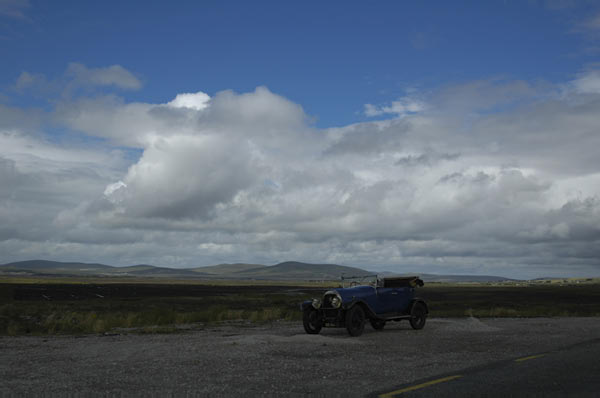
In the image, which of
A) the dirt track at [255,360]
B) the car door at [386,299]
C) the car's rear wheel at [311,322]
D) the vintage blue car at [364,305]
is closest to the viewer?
the dirt track at [255,360]

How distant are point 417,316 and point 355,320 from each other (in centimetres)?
376

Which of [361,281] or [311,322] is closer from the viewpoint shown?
[311,322]

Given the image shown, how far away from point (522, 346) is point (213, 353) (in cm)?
897

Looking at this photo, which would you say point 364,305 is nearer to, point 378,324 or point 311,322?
point 311,322

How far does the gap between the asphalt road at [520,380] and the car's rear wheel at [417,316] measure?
8.36 meters

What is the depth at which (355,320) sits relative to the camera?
64.9 ft

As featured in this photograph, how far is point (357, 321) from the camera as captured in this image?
19828mm

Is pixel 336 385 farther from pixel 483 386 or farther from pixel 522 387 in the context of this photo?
pixel 522 387

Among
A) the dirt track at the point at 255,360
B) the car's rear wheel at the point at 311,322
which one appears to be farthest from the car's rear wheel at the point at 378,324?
the car's rear wheel at the point at 311,322

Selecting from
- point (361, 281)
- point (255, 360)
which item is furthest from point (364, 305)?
point (255, 360)

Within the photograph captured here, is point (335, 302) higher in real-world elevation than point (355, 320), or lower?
higher

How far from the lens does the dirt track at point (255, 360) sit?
10.3 metres

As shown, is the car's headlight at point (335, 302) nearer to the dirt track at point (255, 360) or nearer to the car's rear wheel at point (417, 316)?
the dirt track at point (255, 360)

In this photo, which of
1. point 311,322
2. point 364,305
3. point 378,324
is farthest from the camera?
point 378,324
